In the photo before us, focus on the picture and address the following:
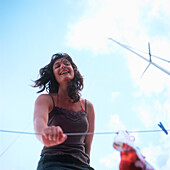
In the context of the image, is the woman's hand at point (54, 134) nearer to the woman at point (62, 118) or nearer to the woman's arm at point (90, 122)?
the woman at point (62, 118)

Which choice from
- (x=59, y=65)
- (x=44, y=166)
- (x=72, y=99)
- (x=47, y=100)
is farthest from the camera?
(x=59, y=65)

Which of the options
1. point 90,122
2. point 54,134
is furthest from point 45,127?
point 90,122

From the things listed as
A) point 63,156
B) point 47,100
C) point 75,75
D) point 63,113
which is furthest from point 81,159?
point 75,75

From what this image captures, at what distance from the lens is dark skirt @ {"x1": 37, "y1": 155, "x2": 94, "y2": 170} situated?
174 centimetres

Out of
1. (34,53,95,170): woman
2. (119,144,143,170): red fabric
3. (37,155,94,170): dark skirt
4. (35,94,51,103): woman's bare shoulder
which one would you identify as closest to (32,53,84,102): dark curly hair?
(34,53,95,170): woman

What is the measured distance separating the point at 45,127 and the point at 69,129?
381 mm

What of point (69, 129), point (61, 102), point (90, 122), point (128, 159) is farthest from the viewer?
point (90, 122)

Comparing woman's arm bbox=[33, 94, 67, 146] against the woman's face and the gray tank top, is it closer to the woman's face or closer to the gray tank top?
the gray tank top

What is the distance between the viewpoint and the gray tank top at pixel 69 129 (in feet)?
6.09

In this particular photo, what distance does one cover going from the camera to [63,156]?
5.96ft

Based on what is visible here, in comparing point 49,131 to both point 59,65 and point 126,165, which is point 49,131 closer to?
point 126,165

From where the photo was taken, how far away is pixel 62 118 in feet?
6.48

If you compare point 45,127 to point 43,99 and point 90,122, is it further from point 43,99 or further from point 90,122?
point 90,122

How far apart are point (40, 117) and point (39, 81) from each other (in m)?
0.86
